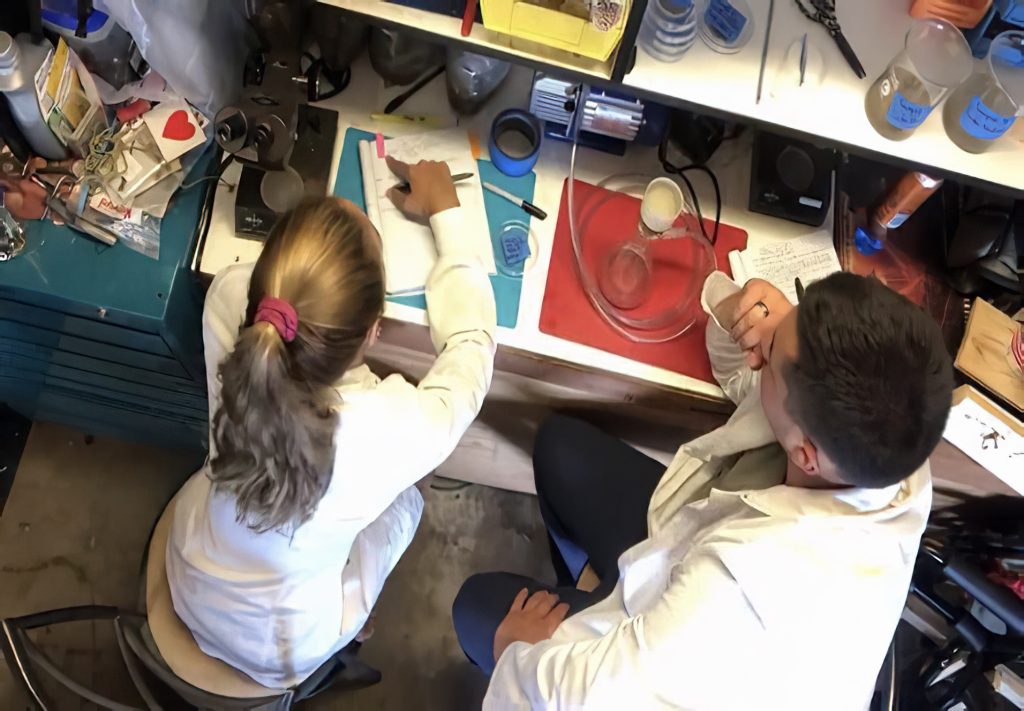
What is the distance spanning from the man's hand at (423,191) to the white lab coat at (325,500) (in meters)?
0.03

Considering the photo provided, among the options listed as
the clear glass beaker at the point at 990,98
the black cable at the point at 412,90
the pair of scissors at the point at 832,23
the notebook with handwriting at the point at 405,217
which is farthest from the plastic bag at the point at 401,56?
the clear glass beaker at the point at 990,98

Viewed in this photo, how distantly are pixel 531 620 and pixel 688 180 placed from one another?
31.0 inches

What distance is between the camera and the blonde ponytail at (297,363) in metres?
0.93

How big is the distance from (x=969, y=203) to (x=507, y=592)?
1003 mm

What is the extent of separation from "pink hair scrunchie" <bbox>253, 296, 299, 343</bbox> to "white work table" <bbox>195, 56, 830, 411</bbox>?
12.2 inches

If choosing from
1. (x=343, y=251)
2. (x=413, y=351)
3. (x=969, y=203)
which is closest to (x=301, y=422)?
(x=343, y=251)

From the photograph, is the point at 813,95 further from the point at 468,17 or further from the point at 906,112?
the point at 468,17

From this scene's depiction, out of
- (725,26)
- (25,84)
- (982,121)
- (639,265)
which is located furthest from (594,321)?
(25,84)

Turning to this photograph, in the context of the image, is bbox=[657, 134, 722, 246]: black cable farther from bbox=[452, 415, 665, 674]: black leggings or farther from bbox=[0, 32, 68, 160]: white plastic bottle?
bbox=[0, 32, 68, 160]: white plastic bottle

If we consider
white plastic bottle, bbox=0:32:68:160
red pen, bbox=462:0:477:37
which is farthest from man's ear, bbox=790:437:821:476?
white plastic bottle, bbox=0:32:68:160

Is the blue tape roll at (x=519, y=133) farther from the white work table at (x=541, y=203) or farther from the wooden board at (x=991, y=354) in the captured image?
the wooden board at (x=991, y=354)

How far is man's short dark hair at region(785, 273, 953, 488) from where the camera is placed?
89 centimetres

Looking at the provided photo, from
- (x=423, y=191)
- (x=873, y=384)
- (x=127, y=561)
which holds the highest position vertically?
(x=873, y=384)

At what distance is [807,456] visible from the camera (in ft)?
3.22
